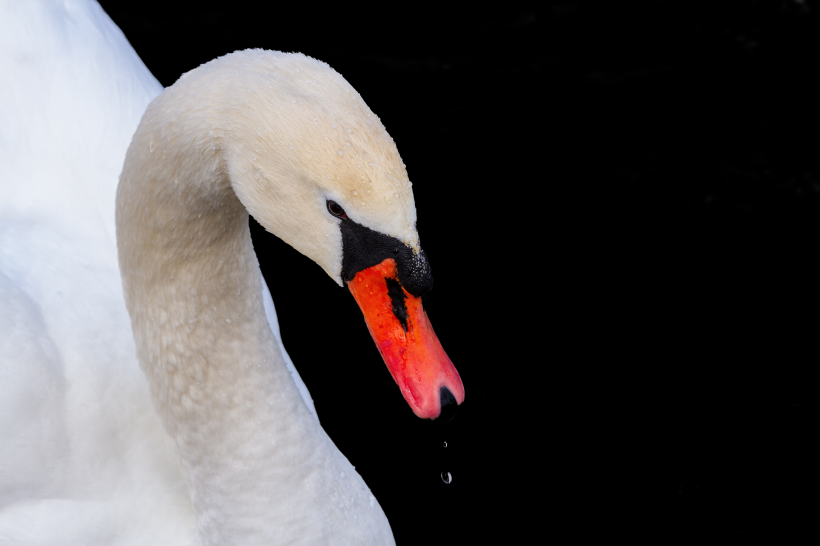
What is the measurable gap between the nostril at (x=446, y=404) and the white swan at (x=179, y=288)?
0.06 feet

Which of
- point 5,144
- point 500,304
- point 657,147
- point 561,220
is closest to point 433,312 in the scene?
point 500,304

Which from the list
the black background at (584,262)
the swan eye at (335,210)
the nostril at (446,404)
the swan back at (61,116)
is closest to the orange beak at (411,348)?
the nostril at (446,404)

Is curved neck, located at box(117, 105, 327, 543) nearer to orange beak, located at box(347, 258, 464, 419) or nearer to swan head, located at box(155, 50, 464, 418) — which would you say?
swan head, located at box(155, 50, 464, 418)

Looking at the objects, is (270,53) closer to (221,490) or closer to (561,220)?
(221,490)

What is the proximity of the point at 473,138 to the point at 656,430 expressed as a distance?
2.10 m

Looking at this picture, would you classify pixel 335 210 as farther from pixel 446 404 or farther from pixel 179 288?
pixel 179 288

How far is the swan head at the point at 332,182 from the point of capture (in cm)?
200

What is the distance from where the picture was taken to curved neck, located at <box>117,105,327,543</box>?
7.95 feet

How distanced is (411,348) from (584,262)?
8.95 feet

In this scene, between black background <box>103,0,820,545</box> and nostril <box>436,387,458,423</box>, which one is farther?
black background <box>103,0,820,545</box>

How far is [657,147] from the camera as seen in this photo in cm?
542

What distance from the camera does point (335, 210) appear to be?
2125mm

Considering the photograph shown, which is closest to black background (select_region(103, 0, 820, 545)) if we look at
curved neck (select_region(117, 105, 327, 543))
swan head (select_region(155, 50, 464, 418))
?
curved neck (select_region(117, 105, 327, 543))

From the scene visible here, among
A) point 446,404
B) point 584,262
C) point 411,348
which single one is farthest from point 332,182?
point 584,262
